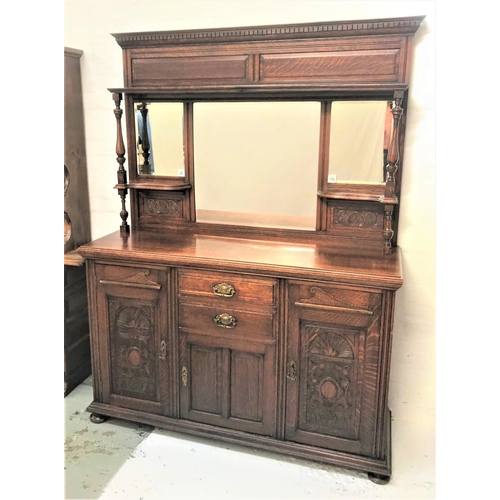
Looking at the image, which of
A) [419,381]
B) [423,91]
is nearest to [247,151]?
[423,91]

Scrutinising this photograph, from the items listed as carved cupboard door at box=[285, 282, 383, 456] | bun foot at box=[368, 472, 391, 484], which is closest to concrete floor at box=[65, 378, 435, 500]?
bun foot at box=[368, 472, 391, 484]

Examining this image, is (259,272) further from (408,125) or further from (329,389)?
(408,125)

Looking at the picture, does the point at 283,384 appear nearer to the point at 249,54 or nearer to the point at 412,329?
the point at 412,329

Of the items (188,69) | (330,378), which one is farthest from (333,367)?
(188,69)

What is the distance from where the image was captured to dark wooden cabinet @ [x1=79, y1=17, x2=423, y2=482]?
1.88 m

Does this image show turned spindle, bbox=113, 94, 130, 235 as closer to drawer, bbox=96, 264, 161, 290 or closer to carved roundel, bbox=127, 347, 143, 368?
drawer, bbox=96, 264, 161, 290

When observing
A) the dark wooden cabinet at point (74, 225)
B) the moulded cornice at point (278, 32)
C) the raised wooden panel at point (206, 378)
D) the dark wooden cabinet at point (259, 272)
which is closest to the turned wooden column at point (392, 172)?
the dark wooden cabinet at point (259, 272)

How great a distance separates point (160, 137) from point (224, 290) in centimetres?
90

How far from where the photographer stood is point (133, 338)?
2.15m

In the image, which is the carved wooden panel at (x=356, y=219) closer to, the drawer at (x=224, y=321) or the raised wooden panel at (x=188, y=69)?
the drawer at (x=224, y=321)

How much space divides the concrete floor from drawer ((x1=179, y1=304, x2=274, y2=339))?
0.56 meters

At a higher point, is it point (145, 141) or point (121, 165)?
point (145, 141)

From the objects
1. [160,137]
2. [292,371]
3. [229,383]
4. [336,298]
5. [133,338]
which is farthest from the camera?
[160,137]
